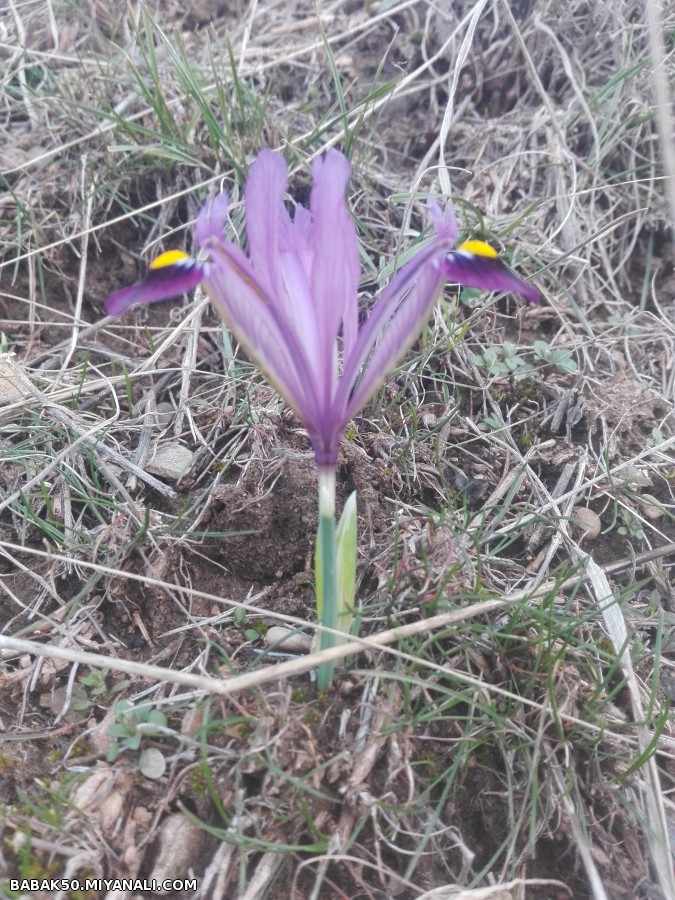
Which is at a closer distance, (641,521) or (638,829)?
(638,829)

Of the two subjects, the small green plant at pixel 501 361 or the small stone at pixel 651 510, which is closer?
the small stone at pixel 651 510

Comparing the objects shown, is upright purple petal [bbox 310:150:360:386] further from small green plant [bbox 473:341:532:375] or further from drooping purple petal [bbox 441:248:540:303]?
small green plant [bbox 473:341:532:375]

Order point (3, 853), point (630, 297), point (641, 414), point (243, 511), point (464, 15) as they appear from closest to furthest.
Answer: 1. point (3, 853)
2. point (243, 511)
3. point (641, 414)
4. point (630, 297)
5. point (464, 15)

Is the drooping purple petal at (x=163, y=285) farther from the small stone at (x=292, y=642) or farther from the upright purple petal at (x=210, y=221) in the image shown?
the small stone at (x=292, y=642)

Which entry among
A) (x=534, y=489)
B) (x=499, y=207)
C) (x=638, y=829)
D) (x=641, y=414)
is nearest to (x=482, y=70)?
(x=499, y=207)

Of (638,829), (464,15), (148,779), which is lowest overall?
(638,829)

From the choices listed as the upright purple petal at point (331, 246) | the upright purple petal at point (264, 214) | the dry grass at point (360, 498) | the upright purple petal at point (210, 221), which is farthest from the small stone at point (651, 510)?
the upright purple petal at point (210, 221)

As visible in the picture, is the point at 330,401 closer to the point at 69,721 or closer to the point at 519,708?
the point at 519,708
